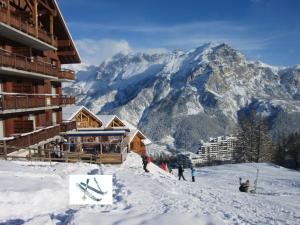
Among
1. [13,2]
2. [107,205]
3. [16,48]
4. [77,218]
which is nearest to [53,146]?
[16,48]

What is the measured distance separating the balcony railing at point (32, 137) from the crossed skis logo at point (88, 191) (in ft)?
35.2

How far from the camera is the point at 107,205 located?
1452 centimetres

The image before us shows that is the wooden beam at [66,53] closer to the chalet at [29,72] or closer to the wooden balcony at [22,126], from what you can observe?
the chalet at [29,72]

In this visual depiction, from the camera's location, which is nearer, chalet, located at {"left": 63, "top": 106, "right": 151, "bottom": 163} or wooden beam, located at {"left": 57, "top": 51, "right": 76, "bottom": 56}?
chalet, located at {"left": 63, "top": 106, "right": 151, "bottom": 163}

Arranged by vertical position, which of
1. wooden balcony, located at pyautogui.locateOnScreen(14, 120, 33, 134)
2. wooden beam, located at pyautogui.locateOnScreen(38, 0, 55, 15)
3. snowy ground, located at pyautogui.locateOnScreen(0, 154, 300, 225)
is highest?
wooden beam, located at pyautogui.locateOnScreen(38, 0, 55, 15)

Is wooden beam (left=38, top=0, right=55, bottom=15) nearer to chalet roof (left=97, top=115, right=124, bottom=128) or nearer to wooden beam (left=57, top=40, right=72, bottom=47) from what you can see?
wooden beam (left=57, top=40, right=72, bottom=47)

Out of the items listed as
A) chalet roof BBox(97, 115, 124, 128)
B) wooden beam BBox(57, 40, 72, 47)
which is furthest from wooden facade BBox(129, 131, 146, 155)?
wooden beam BBox(57, 40, 72, 47)

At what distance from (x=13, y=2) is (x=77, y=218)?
919 inches

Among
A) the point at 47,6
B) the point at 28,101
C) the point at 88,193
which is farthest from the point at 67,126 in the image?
the point at 88,193

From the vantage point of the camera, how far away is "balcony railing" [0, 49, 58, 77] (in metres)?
25.1

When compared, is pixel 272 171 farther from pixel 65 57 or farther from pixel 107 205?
pixel 107 205

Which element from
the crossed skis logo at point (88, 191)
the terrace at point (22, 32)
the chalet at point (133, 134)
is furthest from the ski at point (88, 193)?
the chalet at point (133, 134)

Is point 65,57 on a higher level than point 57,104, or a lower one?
higher

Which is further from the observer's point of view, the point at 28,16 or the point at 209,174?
the point at 209,174
